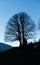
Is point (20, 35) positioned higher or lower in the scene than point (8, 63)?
higher

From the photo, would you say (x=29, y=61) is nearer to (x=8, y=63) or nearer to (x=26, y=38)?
(x=8, y=63)

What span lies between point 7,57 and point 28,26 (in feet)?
56.5

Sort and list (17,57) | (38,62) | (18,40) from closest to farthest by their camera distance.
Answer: (38,62) < (17,57) < (18,40)

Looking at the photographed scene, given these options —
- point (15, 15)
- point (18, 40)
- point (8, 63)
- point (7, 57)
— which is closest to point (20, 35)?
point (18, 40)

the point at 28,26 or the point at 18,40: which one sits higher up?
the point at 28,26

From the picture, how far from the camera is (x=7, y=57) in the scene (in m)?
23.7

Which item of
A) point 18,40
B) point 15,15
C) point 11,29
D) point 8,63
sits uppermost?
point 15,15

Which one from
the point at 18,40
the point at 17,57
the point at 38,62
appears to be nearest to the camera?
the point at 38,62

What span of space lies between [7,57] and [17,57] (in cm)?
157

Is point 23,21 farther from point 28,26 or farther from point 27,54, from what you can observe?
point 27,54

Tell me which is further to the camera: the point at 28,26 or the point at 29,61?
the point at 28,26

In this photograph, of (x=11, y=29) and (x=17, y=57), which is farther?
(x=11, y=29)

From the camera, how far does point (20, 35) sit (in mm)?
38938

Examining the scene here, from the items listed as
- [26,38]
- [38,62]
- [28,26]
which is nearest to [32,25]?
[28,26]
